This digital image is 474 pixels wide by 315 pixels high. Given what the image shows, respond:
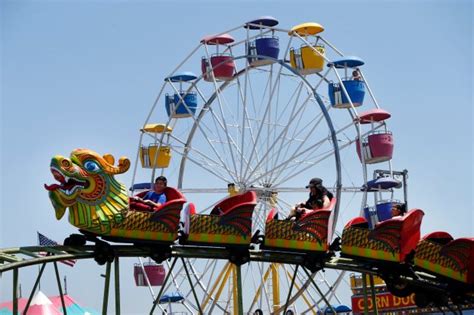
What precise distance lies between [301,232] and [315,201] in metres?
0.85

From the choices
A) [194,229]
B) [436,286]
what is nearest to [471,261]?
[436,286]

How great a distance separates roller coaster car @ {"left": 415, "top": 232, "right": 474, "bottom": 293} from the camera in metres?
21.9

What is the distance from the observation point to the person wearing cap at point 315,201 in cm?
2064

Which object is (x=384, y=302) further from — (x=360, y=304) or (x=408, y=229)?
(x=408, y=229)

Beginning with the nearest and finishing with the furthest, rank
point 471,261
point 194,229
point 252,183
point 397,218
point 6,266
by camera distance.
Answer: point 6,266, point 194,229, point 397,218, point 471,261, point 252,183

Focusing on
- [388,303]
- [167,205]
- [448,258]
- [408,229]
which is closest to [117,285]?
[167,205]

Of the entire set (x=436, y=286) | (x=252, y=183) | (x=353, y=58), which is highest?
(x=353, y=58)

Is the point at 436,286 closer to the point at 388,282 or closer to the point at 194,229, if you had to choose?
the point at 388,282

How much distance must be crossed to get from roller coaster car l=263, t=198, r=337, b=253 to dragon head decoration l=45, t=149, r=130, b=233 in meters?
2.63

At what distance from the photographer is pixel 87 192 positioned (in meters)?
18.8

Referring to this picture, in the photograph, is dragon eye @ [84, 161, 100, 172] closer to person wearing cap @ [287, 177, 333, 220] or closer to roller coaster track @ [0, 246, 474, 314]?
roller coaster track @ [0, 246, 474, 314]

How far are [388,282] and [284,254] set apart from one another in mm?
2464

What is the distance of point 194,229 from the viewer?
1955 cm

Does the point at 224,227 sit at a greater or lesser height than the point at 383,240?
greater
